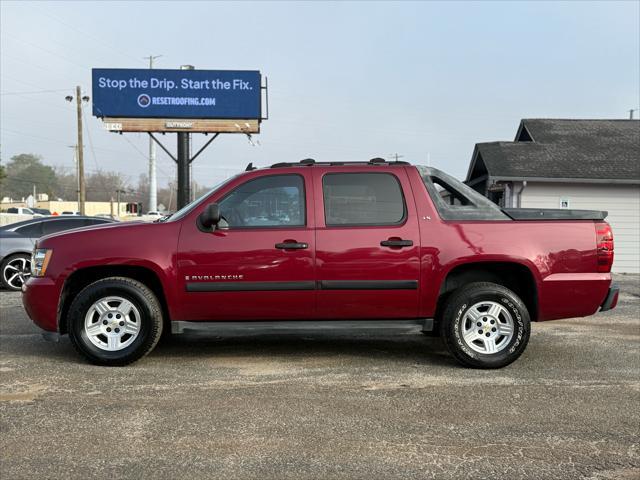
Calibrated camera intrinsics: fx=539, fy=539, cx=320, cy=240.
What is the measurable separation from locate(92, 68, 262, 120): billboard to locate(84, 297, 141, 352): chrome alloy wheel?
1625 centimetres

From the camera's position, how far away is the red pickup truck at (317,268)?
4.79m

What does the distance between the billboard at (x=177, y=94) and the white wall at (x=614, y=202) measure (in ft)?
34.5

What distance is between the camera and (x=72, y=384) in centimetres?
438

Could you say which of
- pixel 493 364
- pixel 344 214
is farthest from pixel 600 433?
pixel 344 214

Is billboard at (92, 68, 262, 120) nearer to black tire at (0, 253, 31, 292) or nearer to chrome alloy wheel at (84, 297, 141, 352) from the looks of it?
black tire at (0, 253, 31, 292)

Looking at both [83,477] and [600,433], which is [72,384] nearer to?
[83,477]

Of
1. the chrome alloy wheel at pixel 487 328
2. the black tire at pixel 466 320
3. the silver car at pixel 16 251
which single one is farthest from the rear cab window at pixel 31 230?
the chrome alloy wheel at pixel 487 328

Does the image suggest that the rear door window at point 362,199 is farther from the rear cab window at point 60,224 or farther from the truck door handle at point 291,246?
the rear cab window at point 60,224

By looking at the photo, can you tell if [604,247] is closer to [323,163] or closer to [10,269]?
[323,163]

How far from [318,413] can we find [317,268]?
141 centimetres

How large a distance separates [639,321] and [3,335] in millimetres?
8060

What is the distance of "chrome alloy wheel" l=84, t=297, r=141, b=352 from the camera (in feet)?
15.9

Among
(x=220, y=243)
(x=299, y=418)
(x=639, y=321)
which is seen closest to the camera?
(x=299, y=418)

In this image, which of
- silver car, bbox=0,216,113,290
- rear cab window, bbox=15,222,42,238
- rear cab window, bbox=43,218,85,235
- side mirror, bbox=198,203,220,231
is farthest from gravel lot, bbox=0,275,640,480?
rear cab window, bbox=43,218,85,235
